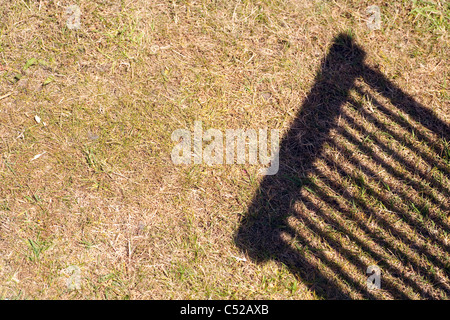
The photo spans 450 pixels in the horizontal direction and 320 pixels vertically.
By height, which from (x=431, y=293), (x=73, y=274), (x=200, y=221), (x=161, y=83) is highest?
(x=161, y=83)

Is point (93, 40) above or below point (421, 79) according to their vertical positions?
below

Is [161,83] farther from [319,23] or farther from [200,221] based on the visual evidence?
[319,23]

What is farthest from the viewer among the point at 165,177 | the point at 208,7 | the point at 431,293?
the point at 208,7

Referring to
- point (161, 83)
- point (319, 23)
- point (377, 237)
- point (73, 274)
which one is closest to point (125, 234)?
point (73, 274)

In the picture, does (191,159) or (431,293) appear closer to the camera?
(431,293)

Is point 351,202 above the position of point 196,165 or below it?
above

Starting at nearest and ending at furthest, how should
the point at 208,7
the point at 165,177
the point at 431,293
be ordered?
1. the point at 431,293
2. the point at 165,177
3. the point at 208,7
